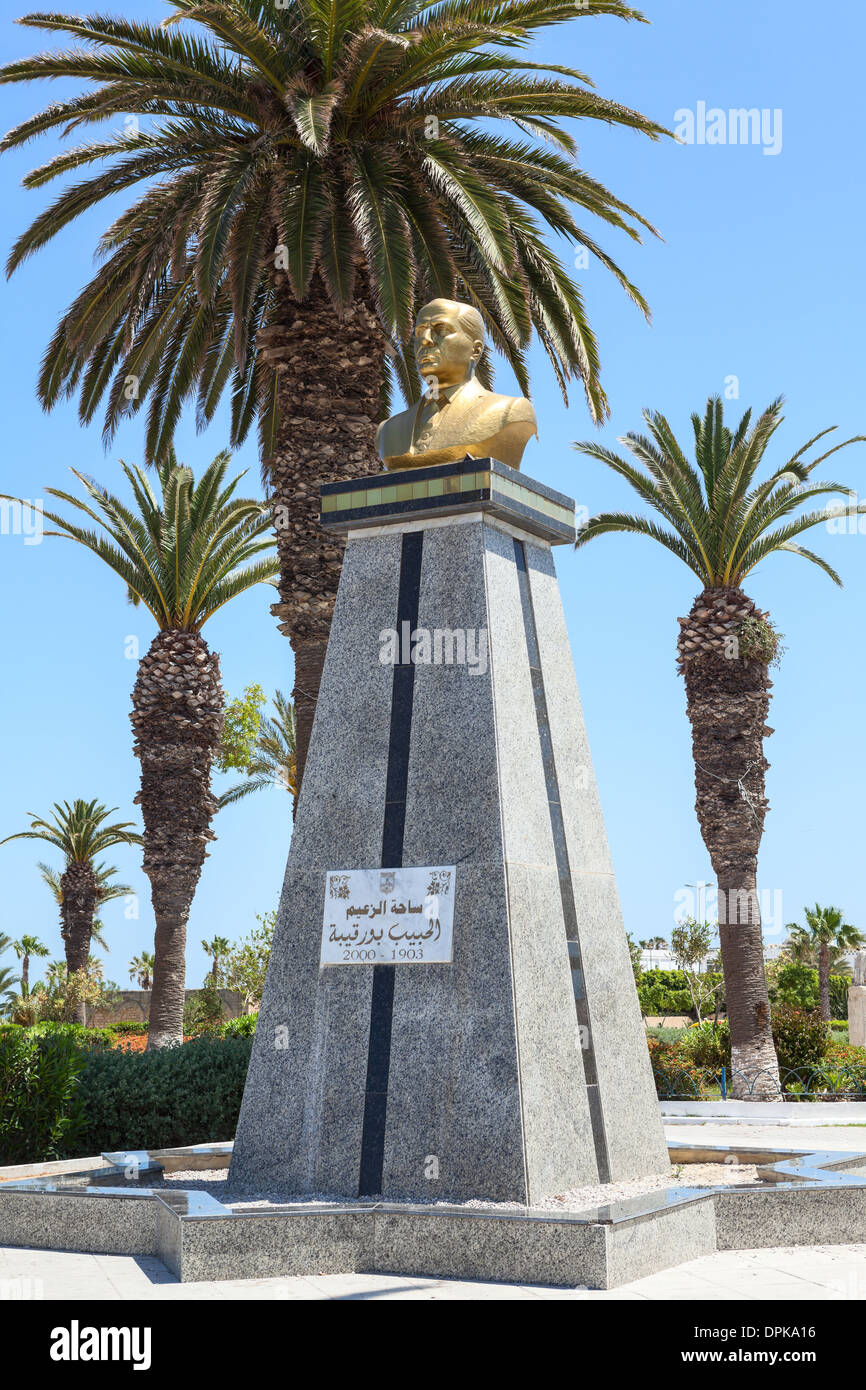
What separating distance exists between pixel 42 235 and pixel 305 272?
337 centimetres

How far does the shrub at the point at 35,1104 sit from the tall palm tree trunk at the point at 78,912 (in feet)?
87.2

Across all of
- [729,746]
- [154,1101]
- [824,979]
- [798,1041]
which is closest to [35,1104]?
[154,1101]

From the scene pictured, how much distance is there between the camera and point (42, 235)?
45.4 feet

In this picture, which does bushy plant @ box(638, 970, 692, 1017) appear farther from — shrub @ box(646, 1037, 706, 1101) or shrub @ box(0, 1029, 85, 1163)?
shrub @ box(0, 1029, 85, 1163)

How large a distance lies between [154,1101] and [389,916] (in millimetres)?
4577

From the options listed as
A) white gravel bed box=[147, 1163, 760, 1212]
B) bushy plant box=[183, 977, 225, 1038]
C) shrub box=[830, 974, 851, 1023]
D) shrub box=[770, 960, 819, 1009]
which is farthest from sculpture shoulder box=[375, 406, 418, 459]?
shrub box=[830, 974, 851, 1023]

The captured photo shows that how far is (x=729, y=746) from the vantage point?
21234 millimetres

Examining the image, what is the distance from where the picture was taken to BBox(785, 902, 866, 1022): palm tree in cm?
4272

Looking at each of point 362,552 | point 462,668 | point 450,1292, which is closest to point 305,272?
point 362,552

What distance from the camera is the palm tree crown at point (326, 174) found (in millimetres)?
12195

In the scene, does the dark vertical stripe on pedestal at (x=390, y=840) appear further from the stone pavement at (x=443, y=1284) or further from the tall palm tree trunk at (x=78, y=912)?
the tall palm tree trunk at (x=78, y=912)

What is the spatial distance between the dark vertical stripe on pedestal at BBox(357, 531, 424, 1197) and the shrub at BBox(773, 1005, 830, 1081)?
15.5m

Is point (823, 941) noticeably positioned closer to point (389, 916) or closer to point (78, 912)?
point (78, 912)

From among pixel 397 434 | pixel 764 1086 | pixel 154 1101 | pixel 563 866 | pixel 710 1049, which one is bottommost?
pixel 764 1086
